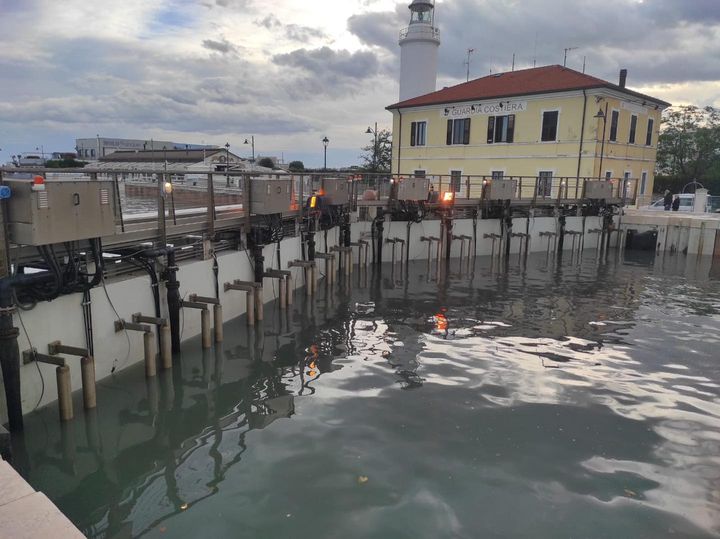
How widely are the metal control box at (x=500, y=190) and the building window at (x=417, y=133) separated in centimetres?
1736

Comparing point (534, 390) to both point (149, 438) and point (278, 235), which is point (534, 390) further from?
point (278, 235)

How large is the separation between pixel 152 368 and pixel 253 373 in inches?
68.5

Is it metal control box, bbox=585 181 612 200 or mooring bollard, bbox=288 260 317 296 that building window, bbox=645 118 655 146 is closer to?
metal control box, bbox=585 181 612 200

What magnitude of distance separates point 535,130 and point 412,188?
695 inches

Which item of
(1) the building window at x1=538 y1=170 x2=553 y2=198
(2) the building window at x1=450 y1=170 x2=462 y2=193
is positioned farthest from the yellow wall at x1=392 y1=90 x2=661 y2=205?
(2) the building window at x1=450 y1=170 x2=462 y2=193

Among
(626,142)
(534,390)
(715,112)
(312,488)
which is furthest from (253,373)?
(715,112)

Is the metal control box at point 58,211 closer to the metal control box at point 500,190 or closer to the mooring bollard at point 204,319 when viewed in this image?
the mooring bollard at point 204,319

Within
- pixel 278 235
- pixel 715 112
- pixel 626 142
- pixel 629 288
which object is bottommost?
pixel 629 288

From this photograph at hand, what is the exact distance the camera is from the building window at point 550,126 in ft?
115

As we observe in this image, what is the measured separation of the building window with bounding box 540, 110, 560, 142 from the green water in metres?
24.4

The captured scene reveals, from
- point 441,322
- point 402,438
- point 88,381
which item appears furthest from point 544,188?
point 88,381

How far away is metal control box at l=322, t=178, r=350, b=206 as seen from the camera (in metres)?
17.6

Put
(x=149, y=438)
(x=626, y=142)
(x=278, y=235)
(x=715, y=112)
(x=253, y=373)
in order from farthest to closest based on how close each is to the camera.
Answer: (x=715, y=112)
(x=626, y=142)
(x=278, y=235)
(x=253, y=373)
(x=149, y=438)

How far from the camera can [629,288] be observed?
771 inches
